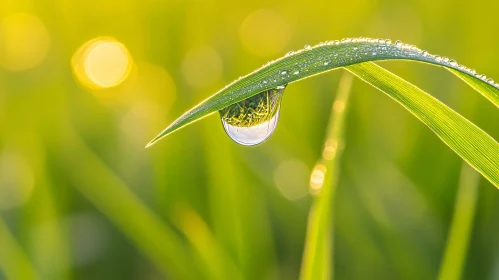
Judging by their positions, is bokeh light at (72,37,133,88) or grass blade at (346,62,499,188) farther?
bokeh light at (72,37,133,88)

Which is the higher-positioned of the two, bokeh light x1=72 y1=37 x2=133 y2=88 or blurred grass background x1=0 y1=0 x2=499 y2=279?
bokeh light x1=72 y1=37 x2=133 y2=88

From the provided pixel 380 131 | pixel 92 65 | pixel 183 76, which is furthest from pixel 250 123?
pixel 92 65

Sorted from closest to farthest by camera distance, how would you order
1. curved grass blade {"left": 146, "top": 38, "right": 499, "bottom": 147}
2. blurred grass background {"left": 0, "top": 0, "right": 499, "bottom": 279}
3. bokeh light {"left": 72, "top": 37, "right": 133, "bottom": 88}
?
1. curved grass blade {"left": 146, "top": 38, "right": 499, "bottom": 147}
2. blurred grass background {"left": 0, "top": 0, "right": 499, "bottom": 279}
3. bokeh light {"left": 72, "top": 37, "right": 133, "bottom": 88}

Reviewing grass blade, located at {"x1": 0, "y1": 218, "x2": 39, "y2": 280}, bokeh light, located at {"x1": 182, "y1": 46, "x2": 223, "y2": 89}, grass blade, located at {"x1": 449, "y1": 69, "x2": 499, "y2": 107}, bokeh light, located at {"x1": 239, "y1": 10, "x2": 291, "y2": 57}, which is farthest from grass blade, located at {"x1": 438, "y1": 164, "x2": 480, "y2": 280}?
bokeh light, located at {"x1": 239, "y1": 10, "x2": 291, "y2": 57}

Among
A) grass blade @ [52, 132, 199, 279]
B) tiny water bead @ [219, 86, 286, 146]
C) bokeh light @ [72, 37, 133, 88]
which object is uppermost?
bokeh light @ [72, 37, 133, 88]

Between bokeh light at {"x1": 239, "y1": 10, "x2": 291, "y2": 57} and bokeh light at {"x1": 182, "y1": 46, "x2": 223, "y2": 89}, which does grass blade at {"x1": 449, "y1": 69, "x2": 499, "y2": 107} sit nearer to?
bokeh light at {"x1": 182, "y1": 46, "x2": 223, "y2": 89}

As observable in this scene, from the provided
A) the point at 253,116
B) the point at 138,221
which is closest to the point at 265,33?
the point at 138,221

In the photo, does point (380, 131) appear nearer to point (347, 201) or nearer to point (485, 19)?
point (347, 201)
